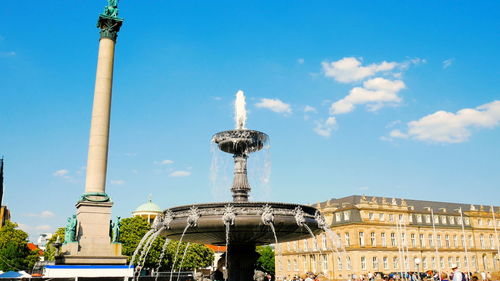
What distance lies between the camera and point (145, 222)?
209 ft

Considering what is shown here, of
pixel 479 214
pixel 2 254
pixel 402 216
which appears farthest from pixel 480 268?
pixel 2 254

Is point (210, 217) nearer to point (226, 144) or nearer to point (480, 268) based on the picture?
point (226, 144)

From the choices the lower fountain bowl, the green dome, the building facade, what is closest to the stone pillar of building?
the lower fountain bowl

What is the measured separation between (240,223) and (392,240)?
2664 inches

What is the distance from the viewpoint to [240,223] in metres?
14.7

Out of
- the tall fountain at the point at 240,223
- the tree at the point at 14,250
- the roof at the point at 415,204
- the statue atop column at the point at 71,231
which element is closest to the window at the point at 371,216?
the roof at the point at 415,204

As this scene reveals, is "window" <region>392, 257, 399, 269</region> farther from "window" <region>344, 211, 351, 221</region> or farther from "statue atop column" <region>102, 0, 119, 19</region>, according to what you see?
"statue atop column" <region>102, 0, 119, 19</region>

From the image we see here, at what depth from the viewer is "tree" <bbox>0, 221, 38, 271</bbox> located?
→ 54.1m

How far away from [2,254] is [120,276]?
36.6 meters

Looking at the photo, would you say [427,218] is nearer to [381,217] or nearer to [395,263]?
[381,217]

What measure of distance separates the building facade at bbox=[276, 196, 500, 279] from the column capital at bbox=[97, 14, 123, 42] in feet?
154

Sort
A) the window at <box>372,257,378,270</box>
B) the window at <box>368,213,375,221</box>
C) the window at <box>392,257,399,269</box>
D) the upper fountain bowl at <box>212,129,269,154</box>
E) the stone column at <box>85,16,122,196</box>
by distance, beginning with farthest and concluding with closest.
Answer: the window at <box>368,213,375,221</box> < the window at <box>392,257,399,269</box> < the window at <box>372,257,378,270</box> < the stone column at <box>85,16,122,196</box> < the upper fountain bowl at <box>212,129,269,154</box>

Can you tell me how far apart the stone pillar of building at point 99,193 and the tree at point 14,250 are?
32936 millimetres

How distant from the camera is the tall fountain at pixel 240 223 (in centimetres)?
1472
